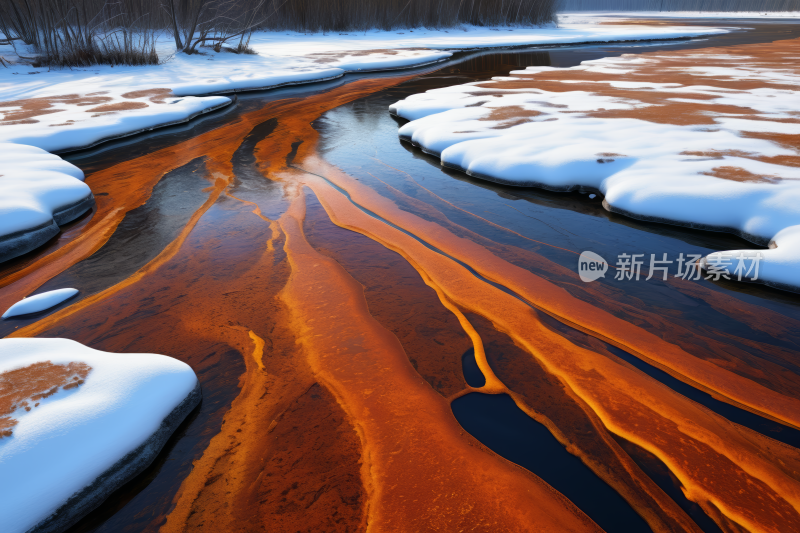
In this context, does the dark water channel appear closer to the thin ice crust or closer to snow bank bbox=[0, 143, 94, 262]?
the thin ice crust

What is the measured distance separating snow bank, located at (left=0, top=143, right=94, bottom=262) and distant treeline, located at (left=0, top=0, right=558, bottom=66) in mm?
5177

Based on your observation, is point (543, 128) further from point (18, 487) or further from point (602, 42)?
point (602, 42)

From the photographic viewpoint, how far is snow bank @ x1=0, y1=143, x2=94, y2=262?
241 centimetres

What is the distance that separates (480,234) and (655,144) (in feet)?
5.80

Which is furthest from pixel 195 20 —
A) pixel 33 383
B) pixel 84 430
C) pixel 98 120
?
pixel 84 430

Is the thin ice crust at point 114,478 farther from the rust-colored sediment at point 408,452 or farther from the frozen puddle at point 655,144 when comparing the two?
the frozen puddle at point 655,144

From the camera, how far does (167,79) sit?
7.12 meters

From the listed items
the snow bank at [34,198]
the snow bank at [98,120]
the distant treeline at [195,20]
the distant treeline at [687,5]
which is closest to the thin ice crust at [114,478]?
the snow bank at [34,198]

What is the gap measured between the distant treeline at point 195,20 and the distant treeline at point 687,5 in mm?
14740

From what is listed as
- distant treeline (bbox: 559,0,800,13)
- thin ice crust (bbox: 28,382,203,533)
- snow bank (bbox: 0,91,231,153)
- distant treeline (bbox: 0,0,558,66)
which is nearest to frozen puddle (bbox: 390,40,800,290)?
thin ice crust (bbox: 28,382,203,533)

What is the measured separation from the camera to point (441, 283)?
81.7 inches

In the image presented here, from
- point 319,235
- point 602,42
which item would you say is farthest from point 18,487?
point 602,42

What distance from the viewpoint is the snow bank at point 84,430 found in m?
1.04

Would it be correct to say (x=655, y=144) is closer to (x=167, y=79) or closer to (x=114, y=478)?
(x=114, y=478)
